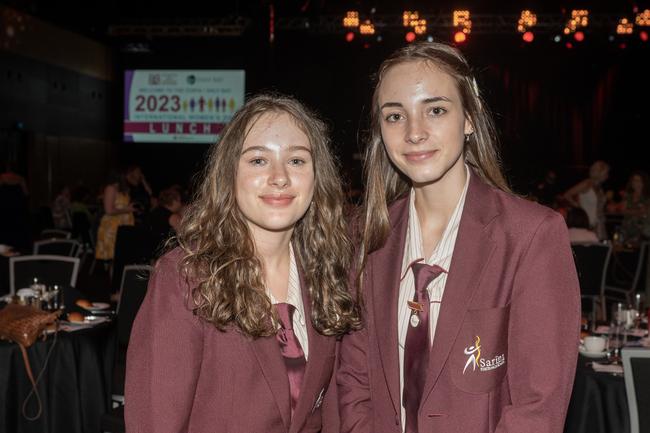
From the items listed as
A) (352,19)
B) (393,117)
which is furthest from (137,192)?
(393,117)

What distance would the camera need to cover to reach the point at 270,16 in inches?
416

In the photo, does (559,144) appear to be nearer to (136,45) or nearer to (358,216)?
(136,45)

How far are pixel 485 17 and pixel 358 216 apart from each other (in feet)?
42.8

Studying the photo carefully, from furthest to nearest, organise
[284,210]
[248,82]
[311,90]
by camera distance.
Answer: [311,90] → [248,82] → [284,210]

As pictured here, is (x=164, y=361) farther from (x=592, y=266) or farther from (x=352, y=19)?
(x=352, y=19)

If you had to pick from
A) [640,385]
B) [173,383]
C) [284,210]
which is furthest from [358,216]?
[640,385]

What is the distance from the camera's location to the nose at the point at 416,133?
1.81 meters

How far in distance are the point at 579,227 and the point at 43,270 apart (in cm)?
475

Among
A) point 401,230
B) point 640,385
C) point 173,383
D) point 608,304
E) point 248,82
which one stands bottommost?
point 608,304

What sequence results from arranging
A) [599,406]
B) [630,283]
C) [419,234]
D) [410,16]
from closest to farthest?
[419,234], [599,406], [630,283], [410,16]

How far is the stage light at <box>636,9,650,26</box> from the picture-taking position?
525 inches

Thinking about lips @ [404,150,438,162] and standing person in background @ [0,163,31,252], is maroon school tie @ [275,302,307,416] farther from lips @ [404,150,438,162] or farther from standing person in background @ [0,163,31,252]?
standing person in background @ [0,163,31,252]

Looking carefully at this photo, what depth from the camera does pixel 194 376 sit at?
1.66 meters

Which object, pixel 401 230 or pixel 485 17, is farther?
pixel 485 17
